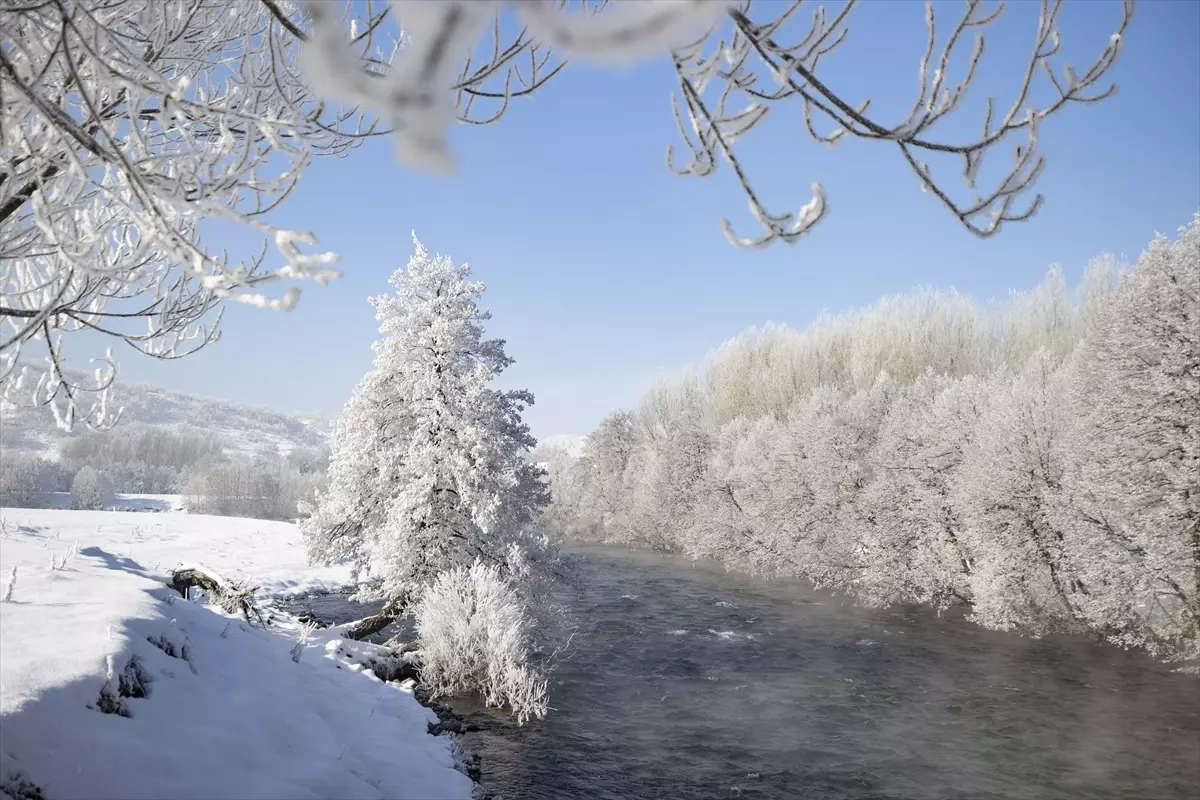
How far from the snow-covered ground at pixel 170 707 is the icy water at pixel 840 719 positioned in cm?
265

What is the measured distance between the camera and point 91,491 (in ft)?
193

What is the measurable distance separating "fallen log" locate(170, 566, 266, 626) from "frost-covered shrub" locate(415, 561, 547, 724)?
3.17m

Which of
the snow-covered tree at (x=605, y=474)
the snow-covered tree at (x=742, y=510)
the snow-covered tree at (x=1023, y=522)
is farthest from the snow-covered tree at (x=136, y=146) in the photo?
the snow-covered tree at (x=605, y=474)

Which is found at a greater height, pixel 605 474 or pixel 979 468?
pixel 979 468

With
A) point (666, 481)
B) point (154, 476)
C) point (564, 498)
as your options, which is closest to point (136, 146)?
point (666, 481)

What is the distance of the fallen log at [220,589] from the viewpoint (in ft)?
35.1

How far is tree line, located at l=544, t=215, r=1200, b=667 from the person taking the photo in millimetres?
15914

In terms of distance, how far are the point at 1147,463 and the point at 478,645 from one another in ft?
53.4

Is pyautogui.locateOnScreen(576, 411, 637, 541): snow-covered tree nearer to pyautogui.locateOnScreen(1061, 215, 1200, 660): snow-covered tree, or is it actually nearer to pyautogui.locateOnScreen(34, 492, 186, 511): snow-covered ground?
pyautogui.locateOnScreen(1061, 215, 1200, 660): snow-covered tree

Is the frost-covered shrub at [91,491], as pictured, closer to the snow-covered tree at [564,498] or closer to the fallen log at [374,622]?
the snow-covered tree at [564,498]

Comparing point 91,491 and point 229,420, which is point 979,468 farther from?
point 229,420

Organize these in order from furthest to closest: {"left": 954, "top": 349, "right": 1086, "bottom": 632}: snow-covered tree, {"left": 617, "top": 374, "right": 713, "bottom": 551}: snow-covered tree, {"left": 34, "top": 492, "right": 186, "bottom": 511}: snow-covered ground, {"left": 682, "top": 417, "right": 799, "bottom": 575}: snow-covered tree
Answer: {"left": 34, "top": 492, "right": 186, "bottom": 511}: snow-covered ground, {"left": 617, "top": 374, "right": 713, "bottom": 551}: snow-covered tree, {"left": 682, "top": 417, "right": 799, "bottom": 575}: snow-covered tree, {"left": 954, "top": 349, "right": 1086, "bottom": 632}: snow-covered tree

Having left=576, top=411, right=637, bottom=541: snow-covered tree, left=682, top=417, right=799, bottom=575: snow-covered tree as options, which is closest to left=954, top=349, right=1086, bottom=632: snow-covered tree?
left=682, top=417, right=799, bottom=575: snow-covered tree

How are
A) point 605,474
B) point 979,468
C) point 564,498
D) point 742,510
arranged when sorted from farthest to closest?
point 564,498 → point 605,474 → point 742,510 → point 979,468
